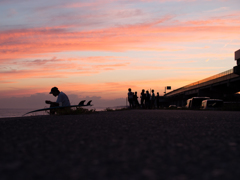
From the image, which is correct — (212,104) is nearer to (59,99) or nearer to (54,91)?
(59,99)

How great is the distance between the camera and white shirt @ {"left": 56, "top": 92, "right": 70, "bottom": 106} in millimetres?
12567

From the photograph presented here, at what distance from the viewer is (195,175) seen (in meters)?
2.64

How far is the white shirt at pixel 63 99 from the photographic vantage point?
12567mm

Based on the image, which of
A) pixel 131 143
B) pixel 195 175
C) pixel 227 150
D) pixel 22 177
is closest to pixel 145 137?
pixel 131 143

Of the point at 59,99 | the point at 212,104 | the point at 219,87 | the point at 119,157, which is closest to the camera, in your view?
the point at 119,157

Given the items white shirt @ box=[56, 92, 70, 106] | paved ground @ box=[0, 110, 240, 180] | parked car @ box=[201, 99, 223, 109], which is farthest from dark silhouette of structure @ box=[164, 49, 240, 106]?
paved ground @ box=[0, 110, 240, 180]

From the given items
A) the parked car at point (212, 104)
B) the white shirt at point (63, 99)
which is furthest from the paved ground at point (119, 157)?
the parked car at point (212, 104)

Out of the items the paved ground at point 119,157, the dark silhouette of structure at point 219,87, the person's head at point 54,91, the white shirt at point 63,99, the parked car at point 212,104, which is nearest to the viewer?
the paved ground at point 119,157

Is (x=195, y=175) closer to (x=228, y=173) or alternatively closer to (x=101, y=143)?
(x=228, y=173)

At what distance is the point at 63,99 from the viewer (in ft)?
41.9

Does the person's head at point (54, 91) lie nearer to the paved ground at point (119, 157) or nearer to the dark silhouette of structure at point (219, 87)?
the paved ground at point (119, 157)

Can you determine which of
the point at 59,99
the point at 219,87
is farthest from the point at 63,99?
the point at 219,87

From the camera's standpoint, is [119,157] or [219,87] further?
[219,87]

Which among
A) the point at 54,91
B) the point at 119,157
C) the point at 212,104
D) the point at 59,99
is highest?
the point at 54,91
